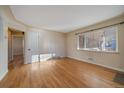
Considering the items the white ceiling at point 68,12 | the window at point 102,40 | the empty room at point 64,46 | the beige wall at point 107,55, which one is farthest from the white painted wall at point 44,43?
the window at point 102,40

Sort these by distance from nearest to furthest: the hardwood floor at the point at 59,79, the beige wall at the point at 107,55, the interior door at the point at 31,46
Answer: the hardwood floor at the point at 59,79 → the beige wall at the point at 107,55 → the interior door at the point at 31,46

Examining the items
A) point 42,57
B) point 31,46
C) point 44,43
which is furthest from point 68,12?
point 42,57

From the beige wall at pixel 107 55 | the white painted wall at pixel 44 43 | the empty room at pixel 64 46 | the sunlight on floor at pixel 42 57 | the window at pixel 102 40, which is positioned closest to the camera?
the empty room at pixel 64 46

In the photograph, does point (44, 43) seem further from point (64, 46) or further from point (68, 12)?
point (68, 12)

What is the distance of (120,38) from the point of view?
3699 mm

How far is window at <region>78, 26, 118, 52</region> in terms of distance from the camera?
399 centimetres

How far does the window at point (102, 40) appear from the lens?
3994mm

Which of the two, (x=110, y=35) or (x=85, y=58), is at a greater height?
(x=110, y=35)

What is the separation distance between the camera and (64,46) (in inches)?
311

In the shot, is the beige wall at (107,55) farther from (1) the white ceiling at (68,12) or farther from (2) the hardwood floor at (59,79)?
(1) the white ceiling at (68,12)

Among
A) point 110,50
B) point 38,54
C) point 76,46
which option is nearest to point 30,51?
point 38,54

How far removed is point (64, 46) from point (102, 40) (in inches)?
149
